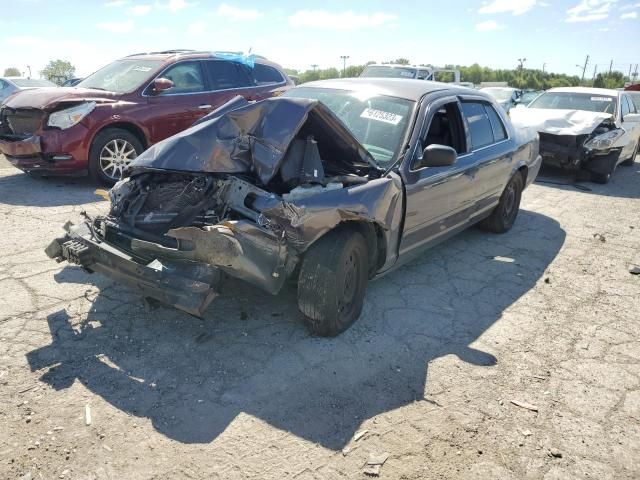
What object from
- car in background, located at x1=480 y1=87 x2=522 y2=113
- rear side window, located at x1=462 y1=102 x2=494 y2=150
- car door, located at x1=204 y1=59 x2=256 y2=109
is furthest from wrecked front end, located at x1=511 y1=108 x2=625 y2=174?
car in background, located at x1=480 y1=87 x2=522 y2=113

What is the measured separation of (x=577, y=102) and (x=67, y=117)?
9607mm

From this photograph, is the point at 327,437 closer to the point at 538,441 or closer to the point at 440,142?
the point at 538,441

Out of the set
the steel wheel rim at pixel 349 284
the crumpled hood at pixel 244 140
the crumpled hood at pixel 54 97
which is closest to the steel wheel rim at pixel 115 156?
the crumpled hood at pixel 54 97

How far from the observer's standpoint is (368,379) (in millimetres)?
3102

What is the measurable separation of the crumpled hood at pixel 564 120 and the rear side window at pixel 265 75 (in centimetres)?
448

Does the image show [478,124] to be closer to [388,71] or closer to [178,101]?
[178,101]

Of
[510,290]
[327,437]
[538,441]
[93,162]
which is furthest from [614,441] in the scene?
[93,162]

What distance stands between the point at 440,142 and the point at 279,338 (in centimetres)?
244

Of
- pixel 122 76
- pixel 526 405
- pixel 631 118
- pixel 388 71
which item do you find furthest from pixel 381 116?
pixel 388 71

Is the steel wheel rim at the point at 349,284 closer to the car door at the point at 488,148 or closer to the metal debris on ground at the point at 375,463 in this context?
the metal debris on ground at the point at 375,463

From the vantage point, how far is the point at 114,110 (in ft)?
22.3

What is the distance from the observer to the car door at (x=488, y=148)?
489 centimetres

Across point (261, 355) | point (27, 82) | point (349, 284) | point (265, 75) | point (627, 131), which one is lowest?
point (261, 355)

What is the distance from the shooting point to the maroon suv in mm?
6520
